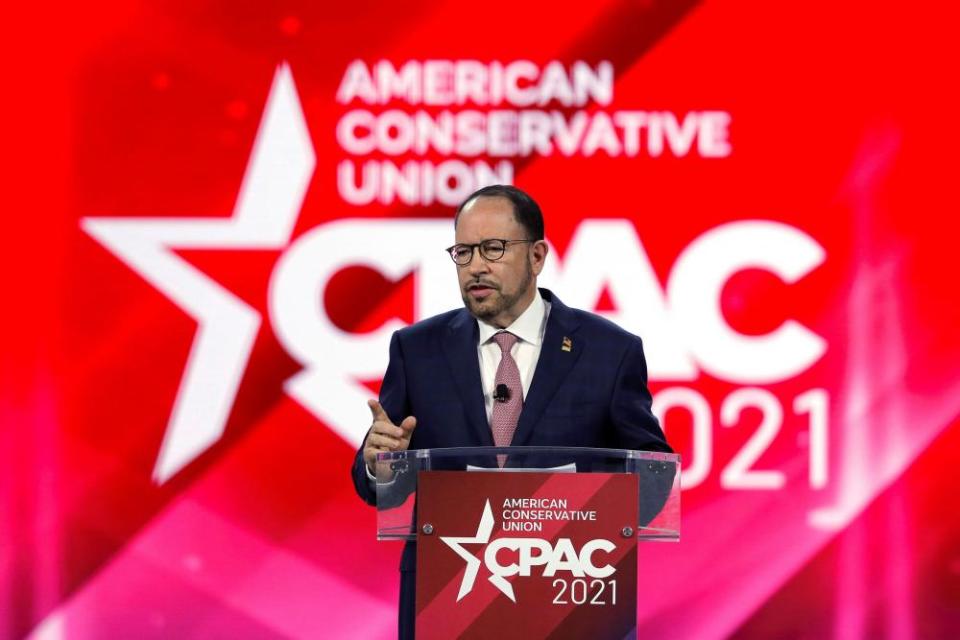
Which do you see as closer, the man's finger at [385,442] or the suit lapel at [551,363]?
the man's finger at [385,442]

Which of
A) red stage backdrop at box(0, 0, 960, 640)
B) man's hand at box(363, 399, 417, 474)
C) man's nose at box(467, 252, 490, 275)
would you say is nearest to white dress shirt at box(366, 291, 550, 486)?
man's nose at box(467, 252, 490, 275)

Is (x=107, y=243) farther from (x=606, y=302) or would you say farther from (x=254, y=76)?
(x=606, y=302)

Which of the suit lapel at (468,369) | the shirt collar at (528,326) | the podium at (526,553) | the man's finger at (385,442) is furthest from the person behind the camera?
the shirt collar at (528,326)

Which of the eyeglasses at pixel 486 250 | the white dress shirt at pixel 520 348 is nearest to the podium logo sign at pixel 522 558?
the white dress shirt at pixel 520 348

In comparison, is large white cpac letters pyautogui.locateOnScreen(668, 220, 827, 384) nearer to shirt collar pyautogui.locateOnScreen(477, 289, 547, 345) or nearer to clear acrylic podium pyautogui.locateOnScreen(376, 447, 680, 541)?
shirt collar pyautogui.locateOnScreen(477, 289, 547, 345)

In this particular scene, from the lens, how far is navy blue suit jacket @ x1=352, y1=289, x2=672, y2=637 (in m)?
2.32

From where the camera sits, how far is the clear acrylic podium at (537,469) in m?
1.89

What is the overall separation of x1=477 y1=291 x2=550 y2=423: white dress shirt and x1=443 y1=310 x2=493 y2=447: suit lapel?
0.02 meters

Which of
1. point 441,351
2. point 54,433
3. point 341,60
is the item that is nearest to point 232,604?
point 54,433

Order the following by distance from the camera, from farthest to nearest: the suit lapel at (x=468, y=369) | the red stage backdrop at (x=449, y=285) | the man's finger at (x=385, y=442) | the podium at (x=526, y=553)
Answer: the red stage backdrop at (x=449, y=285)
the suit lapel at (x=468, y=369)
the man's finger at (x=385, y=442)
the podium at (x=526, y=553)

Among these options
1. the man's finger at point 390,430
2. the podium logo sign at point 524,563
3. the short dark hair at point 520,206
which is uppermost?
the short dark hair at point 520,206

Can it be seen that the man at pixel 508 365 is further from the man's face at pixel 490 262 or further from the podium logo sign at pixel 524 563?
the podium logo sign at pixel 524 563

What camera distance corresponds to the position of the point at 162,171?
441 cm

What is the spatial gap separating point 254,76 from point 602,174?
51.5 inches
